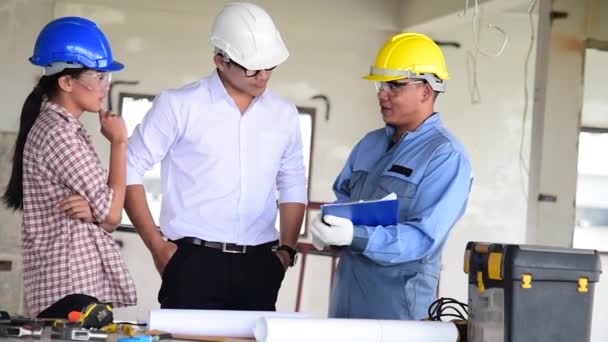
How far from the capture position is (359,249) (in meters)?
3.29

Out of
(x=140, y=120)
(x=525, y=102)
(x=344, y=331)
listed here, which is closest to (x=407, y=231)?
(x=344, y=331)

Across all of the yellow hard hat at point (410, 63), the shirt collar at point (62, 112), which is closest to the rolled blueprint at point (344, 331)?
the shirt collar at point (62, 112)

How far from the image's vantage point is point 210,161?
12.3 ft

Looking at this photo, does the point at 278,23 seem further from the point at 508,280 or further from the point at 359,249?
the point at 508,280

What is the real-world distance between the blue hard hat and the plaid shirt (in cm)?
22

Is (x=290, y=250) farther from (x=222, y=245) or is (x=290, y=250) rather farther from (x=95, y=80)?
(x=95, y=80)

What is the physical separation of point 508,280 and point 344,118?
449cm

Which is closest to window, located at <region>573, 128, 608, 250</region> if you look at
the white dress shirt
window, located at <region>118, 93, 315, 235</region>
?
window, located at <region>118, 93, 315, 235</region>

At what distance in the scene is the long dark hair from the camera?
322 cm

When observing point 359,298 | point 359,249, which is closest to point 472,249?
point 359,249

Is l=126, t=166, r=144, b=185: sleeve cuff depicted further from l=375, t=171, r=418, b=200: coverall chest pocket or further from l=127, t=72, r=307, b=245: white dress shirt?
l=375, t=171, r=418, b=200: coverall chest pocket

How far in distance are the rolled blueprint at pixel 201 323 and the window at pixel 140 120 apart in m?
3.78

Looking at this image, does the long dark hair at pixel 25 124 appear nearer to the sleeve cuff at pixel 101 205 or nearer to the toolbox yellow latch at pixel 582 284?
the sleeve cuff at pixel 101 205

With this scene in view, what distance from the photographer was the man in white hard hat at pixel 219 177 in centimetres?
374
